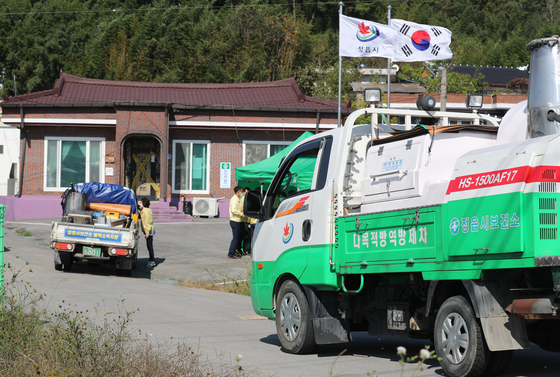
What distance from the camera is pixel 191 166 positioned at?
106 ft

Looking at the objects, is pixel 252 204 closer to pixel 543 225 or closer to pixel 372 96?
pixel 372 96

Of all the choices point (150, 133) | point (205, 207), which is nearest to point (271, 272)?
point (205, 207)

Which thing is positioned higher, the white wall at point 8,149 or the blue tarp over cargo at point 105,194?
the white wall at point 8,149

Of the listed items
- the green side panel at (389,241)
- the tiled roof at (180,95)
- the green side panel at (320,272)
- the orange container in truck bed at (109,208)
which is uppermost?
the tiled roof at (180,95)

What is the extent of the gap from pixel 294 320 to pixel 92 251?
29.4 ft

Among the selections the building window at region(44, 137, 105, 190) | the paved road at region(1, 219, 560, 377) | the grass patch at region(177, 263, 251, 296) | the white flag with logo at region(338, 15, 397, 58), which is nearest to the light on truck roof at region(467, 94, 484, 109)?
the paved road at region(1, 219, 560, 377)

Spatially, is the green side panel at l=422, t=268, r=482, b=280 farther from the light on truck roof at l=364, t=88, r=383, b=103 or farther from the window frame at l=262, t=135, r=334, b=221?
the light on truck roof at l=364, t=88, r=383, b=103

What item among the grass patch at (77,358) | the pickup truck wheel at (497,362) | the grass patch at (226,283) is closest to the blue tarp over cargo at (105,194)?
the grass patch at (226,283)

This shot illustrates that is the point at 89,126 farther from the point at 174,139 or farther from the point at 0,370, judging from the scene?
the point at 0,370

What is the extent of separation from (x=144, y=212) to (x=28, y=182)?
1617 cm

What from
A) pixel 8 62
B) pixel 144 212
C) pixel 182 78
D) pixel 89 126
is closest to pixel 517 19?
pixel 182 78

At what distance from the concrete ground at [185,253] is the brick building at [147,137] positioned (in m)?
4.43

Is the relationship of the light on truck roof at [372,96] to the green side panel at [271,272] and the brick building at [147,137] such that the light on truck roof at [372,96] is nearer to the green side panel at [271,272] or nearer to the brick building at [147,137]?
the green side panel at [271,272]

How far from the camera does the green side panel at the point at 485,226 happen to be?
17.4 feet
